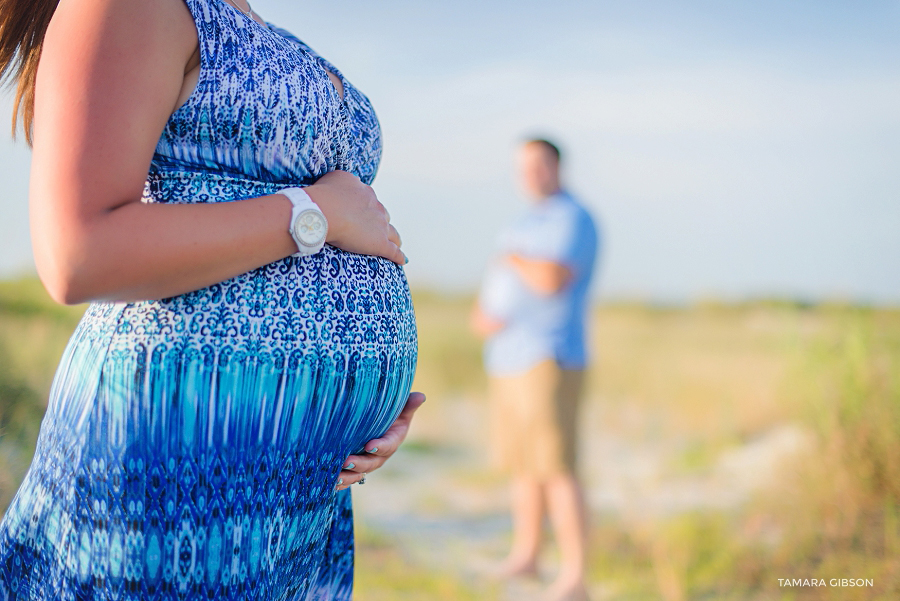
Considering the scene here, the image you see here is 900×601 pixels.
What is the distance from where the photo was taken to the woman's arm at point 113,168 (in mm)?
698

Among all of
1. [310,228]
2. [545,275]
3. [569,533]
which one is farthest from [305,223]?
[569,533]

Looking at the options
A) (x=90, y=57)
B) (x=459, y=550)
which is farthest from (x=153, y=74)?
(x=459, y=550)

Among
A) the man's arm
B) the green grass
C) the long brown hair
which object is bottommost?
the green grass

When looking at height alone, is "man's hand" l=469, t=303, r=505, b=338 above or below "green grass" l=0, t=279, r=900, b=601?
above

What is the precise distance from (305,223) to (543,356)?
2389 mm

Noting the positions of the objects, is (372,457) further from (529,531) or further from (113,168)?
(529,531)

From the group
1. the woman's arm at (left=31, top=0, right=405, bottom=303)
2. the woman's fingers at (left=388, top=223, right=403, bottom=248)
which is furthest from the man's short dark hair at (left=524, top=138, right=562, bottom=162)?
the woman's arm at (left=31, top=0, right=405, bottom=303)

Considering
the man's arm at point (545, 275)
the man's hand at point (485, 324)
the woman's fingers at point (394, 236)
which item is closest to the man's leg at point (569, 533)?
the man's hand at point (485, 324)

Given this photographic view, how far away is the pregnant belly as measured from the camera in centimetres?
78

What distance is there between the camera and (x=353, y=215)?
93 centimetres

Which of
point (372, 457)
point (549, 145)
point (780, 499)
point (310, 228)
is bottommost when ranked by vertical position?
point (780, 499)

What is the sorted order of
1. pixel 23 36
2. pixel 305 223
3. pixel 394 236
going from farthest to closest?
pixel 394 236, pixel 23 36, pixel 305 223

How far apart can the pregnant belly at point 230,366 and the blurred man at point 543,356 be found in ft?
7.46

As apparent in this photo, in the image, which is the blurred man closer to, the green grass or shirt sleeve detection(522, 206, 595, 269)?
shirt sleeve detection(522, 206, 595, 269)
